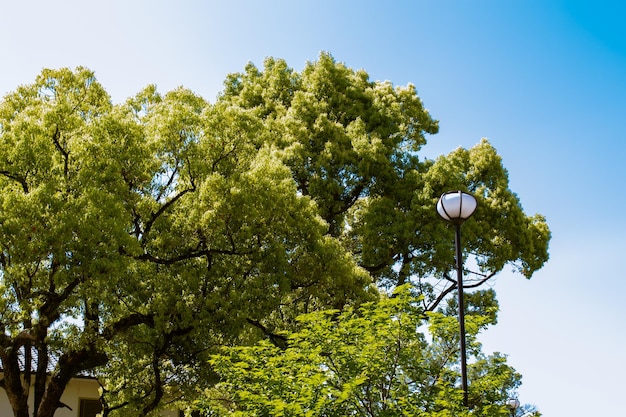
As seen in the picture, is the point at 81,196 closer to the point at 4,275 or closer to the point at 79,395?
the point at 4,275

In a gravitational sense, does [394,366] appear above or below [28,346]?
below

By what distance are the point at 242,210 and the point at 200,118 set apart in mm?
2071

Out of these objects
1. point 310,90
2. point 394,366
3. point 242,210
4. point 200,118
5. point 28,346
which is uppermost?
point 310,90

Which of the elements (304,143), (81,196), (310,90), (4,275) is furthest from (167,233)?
(310,90)

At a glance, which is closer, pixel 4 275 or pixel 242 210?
pixel 4 275

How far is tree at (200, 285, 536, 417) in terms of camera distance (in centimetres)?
876

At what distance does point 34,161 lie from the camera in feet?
41.4

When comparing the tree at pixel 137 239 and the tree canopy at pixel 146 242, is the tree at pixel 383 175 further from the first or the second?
the tree at pixel 137 239

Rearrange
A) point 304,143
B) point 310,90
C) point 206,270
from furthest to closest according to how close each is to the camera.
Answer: point 310,90
point 304,143
point 206,270

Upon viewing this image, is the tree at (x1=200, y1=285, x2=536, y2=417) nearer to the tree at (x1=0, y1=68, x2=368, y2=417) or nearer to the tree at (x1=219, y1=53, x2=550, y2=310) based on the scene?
the tree at (x1=0, y1=68, x2=368, y2=417)

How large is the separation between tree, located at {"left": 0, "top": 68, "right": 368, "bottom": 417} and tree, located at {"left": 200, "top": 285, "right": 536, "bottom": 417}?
3.68m

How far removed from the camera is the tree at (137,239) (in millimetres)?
12281

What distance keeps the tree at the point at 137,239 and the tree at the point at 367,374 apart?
3.68 m

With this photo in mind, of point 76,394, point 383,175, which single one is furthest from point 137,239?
point 76,394
